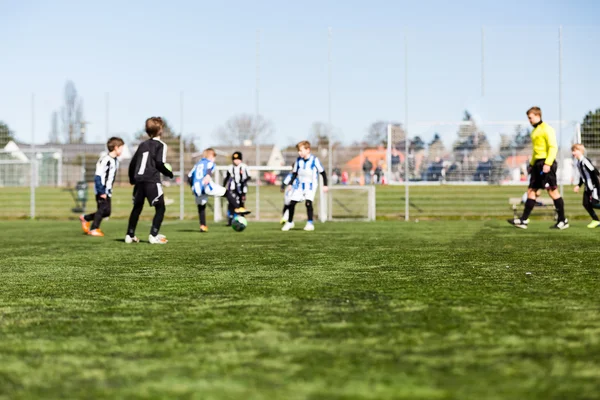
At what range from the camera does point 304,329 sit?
3945mm

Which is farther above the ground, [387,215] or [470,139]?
[470,139]

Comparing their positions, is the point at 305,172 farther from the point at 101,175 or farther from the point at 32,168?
the point at 32,168

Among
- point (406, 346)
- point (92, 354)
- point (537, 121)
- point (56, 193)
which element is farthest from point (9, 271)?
point (56, 193)

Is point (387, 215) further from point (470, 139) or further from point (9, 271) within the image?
point (9, 271)

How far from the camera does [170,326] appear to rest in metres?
4.12

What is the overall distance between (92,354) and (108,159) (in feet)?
34.6

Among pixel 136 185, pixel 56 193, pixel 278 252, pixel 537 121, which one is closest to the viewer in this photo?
pixel 278 252

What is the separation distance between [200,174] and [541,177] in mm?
6363

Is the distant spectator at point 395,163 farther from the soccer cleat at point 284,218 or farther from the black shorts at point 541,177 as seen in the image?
the black shorts at point 541,177

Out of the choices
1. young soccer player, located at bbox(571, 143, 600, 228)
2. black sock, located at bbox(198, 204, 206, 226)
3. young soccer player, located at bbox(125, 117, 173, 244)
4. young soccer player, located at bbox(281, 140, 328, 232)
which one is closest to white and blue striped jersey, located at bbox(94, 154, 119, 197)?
young soccer player, located at bbox(125, 117, 173, 244)

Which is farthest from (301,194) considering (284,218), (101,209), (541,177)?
(541,177)

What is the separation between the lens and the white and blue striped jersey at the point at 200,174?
15.8 meters

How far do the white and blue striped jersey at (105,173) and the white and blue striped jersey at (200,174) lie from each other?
2.36m

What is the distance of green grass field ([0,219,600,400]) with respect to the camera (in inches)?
112
